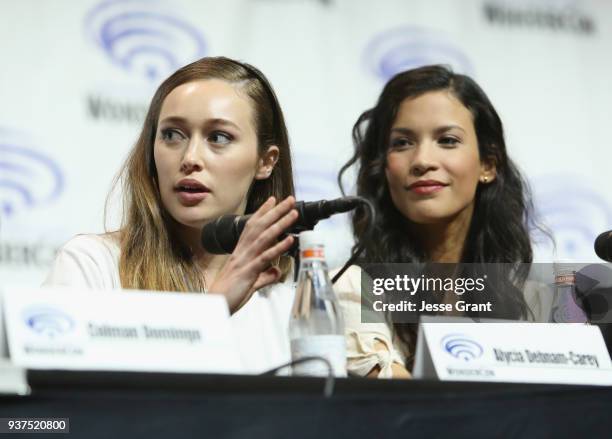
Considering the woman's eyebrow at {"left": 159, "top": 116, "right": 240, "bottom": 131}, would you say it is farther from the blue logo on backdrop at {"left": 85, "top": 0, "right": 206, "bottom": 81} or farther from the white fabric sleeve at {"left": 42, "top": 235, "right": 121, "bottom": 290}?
the blue logo on backdrop at {"left": 85, "top": 0, "right": 206, "bottom": 81}

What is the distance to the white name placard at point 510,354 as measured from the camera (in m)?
1.08

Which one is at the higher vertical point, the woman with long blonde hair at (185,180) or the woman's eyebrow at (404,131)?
the woman's eyebrow at (404,131)

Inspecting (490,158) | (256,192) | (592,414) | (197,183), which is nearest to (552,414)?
(592,414)

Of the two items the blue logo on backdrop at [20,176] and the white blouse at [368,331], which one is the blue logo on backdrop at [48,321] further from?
the blue logo on backdrop at [20,176]

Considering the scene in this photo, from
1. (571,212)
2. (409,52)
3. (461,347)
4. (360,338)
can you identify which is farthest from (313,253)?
(571,212)

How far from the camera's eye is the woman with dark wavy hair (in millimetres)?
2096

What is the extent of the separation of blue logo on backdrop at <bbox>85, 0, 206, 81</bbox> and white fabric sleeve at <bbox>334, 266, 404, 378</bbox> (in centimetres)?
87

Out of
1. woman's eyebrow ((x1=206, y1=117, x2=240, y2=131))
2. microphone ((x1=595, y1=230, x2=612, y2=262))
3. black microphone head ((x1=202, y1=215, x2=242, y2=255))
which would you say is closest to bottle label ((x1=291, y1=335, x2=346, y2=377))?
black microphone head ((x1=202, y1=215, x2=242, y2=255))

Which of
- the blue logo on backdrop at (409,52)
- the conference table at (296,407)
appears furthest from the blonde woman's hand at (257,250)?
the blue logo on backdrop at (409,52)

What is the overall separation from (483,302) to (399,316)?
0.27 metres

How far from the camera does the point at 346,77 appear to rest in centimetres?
270

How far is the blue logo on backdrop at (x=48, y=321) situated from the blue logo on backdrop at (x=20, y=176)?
1.38 m

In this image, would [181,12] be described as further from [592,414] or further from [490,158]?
[592,414]

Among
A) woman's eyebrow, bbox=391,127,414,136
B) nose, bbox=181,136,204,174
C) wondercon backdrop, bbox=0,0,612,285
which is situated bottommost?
nose, bbox=181,136,204,174
